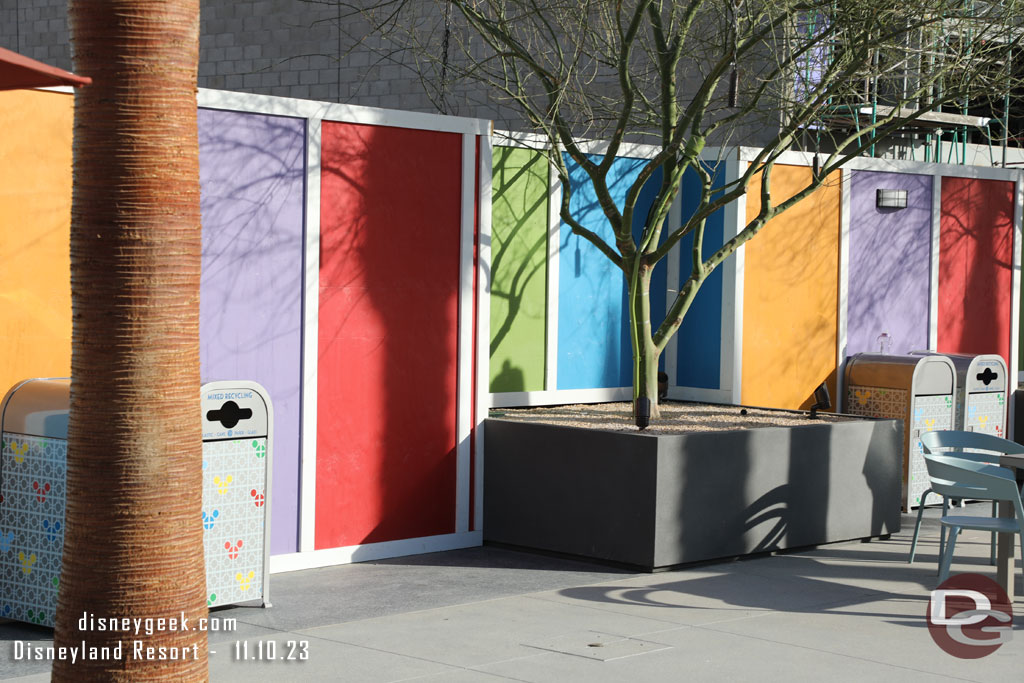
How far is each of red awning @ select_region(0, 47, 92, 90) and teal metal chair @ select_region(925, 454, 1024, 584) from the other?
5.28 meters

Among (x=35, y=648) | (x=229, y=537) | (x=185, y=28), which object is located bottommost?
(x=35, y=648)

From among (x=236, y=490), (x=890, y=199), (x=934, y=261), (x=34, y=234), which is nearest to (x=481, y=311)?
(x=236, y=490)

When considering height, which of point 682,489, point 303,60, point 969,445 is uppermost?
point 303,60

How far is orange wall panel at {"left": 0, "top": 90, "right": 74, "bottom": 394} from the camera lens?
675 cm

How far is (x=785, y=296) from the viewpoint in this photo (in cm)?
1111

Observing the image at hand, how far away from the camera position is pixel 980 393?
37.2 ft

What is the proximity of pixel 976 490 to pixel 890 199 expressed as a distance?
480 centimetres

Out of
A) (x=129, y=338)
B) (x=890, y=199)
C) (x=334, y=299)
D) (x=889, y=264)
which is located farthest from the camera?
(x=889, y=264)

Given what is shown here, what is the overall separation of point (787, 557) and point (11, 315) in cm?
503

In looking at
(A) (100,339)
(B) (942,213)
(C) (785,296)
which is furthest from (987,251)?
(A) (100,339)

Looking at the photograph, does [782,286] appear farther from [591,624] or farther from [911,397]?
Result: [591,624]

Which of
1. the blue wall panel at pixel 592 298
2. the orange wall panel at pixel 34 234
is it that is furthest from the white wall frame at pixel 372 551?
the orange wall panel at pixel 34 234

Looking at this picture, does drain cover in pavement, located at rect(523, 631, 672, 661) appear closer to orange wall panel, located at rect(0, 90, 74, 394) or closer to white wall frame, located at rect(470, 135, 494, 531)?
white wall frame, located at rect(470, 135, 494, 531)

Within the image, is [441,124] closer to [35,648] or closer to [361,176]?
[361,176]
